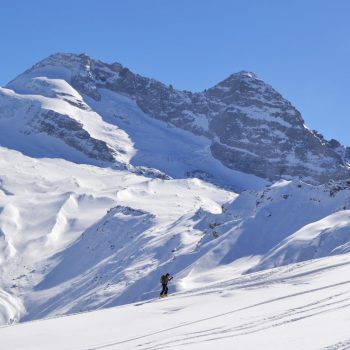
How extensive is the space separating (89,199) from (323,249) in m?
117

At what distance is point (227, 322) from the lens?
19.6m

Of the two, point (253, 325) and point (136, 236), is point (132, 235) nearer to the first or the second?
point (136, 236)

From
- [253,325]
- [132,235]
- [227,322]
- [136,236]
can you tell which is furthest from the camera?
[132,235]

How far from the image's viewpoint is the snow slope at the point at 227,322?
644 inches

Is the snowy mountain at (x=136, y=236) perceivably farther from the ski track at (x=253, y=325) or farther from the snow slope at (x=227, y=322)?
the ski track at (x=253, y=325)

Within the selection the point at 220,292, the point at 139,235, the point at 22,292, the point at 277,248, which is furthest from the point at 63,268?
the point at 220,292

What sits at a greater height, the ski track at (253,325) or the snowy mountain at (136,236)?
the snowy mountain at (136,236)

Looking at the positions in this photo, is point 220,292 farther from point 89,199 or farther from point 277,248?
point 89,199

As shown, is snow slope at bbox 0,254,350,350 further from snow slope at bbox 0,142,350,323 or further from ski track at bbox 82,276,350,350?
snow slope at bbox 0,142,350,323

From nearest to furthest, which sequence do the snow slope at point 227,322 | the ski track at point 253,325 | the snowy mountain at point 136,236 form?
the snow slope at point 227,322 < the ski track at point 253,325 < the snowy mountain at point 136,236

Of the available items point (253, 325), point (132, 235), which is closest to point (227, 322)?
point (253, 325)

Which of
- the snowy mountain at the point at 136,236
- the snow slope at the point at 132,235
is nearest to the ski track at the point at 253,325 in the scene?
the snowy mountain at the point at 136,236

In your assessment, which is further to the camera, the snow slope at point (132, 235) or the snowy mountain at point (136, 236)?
the snow slope at point (132, 235)

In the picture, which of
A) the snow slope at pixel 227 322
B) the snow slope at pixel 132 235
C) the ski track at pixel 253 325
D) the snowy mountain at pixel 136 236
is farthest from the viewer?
the snow slope at pixel 132 235
